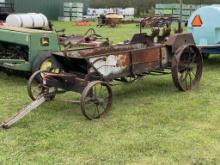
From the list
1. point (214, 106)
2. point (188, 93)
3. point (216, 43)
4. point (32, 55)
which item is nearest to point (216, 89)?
point (188, 93)

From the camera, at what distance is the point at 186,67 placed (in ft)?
26.0

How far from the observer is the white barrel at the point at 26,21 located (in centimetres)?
1384

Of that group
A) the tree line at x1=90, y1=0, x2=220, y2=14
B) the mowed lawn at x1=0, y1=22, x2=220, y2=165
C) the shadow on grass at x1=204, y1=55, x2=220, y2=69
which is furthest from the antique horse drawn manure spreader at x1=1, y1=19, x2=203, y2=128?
the tree line at x1=90, y1=0, x2=220, y2=14

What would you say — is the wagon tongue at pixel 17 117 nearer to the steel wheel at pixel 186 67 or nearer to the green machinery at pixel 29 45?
the green machinery at pixel 29 45

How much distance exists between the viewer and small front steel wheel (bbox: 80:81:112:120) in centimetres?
597

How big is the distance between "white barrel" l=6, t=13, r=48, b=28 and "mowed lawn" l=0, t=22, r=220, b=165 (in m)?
6.18

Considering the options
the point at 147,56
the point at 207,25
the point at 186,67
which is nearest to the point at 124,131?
the point at 147,56

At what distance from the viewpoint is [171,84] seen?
8.62 meters

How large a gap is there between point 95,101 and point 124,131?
2.19ft

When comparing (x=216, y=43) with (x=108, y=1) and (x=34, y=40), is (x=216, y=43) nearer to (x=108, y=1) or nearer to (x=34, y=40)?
(x=34, y=40)

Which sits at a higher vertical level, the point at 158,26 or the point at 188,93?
the point at 158,26

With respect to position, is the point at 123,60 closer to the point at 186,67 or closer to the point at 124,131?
the point at 124,131

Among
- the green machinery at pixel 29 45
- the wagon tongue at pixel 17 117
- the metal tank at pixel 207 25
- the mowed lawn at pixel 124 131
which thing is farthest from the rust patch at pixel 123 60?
the metal tank at pixel 207 25

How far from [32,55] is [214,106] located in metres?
3.12
